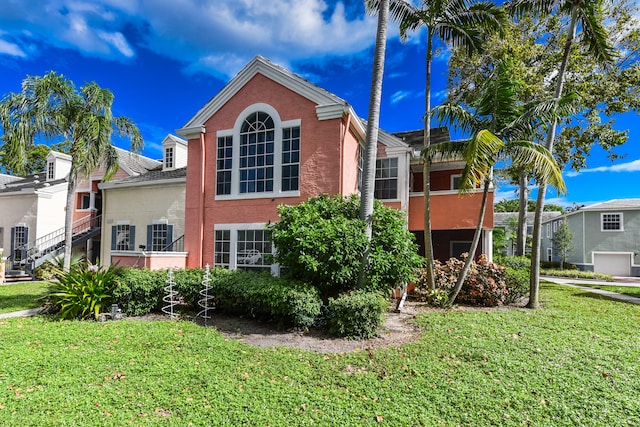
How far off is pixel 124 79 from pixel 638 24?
26379 millimetres

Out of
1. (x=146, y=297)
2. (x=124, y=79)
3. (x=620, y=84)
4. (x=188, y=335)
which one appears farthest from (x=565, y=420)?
(x=124, y=79)

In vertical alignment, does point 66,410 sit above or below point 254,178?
below

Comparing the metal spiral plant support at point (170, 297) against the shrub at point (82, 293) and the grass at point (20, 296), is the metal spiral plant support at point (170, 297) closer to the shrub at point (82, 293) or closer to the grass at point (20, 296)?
the shrub at point (82, 293)

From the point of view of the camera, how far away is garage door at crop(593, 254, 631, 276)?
93.4 feet

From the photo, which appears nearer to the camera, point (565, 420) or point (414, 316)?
point (565, 420)

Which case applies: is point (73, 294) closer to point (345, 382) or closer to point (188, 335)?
point (188, 335)

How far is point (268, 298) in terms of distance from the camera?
8.06 meters

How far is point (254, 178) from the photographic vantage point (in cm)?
1255

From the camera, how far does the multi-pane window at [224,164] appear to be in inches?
509

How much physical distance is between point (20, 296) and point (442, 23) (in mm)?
19599

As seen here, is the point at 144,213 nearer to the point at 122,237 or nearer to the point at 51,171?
the point at 122,237

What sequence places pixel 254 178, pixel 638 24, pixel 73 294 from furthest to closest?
pixel 638 24
pixel 254 178
pixel 73 294

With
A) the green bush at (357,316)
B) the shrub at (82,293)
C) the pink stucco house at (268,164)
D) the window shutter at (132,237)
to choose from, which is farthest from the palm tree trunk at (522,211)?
the window shutter at (132,237)

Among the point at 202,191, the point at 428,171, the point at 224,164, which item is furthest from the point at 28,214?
the point at 428,171
